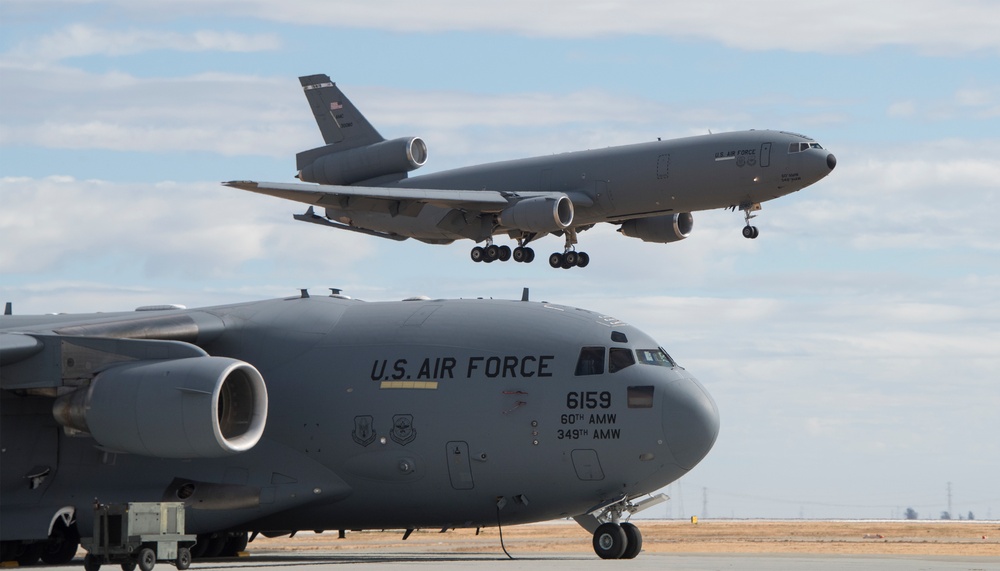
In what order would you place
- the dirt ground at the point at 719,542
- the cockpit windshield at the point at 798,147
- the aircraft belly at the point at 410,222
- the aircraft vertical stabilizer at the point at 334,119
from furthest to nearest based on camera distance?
the aircraft vertical stabilizer at the point at 334,119, the aircraft belly at the point at 410,222, the cockpit windshield at the point at 798,147, the dirt ground at the point at 719,542

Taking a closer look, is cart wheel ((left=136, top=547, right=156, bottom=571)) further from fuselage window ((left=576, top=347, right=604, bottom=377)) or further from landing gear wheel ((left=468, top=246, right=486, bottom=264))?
landing gear wheel ((left=468, top=246, right=486, bottom=264))

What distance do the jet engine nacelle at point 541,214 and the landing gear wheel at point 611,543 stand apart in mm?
14517

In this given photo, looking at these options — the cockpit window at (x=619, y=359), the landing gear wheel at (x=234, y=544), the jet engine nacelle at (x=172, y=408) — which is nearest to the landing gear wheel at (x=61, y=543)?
the landing gear wheel at (x=234, y=544)

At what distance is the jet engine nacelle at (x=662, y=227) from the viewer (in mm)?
37844

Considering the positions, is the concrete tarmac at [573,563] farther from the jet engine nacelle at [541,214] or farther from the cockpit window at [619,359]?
the jet engine nacelle at [541,214]

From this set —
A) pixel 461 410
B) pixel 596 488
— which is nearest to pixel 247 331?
pixel 461 410

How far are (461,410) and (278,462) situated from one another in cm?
285

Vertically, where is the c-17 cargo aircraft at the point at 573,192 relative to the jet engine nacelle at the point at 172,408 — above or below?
above

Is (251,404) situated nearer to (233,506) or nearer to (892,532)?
(233,506)

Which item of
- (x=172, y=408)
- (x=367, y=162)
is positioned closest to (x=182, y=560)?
(x=172, y=408)

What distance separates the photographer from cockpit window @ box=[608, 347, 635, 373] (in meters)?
21.3

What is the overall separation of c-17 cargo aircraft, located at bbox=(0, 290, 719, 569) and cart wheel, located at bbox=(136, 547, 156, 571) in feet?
6.48

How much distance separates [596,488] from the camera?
2105cm

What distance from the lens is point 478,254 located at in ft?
119
